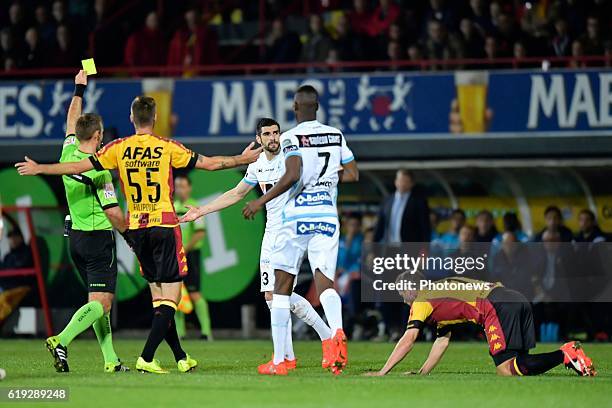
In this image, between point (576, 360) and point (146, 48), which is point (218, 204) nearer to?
point (576, 360)

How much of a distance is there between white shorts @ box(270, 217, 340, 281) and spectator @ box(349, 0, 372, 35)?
34.8 feet

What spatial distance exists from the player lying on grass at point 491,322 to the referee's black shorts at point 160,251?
6.15 ft

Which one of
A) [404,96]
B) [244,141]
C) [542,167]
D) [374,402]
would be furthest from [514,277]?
[374,402]

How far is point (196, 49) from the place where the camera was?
2055 centimetres

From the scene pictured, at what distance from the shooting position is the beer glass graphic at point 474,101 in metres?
17.8

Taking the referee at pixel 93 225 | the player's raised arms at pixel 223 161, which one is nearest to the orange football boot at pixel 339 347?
the player's raised arms at pixel 223 161

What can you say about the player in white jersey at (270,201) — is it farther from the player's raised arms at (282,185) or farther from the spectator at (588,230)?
the spectator at (588,230)

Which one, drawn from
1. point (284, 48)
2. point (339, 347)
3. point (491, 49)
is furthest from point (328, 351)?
point (284, 48)

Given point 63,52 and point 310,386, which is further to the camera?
point 63,52

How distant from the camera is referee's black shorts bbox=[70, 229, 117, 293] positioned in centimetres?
1105

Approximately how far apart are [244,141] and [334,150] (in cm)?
810

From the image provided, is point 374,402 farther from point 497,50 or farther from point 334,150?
point 497,50

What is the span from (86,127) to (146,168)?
0.82 metres

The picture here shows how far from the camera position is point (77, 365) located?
1194cm
